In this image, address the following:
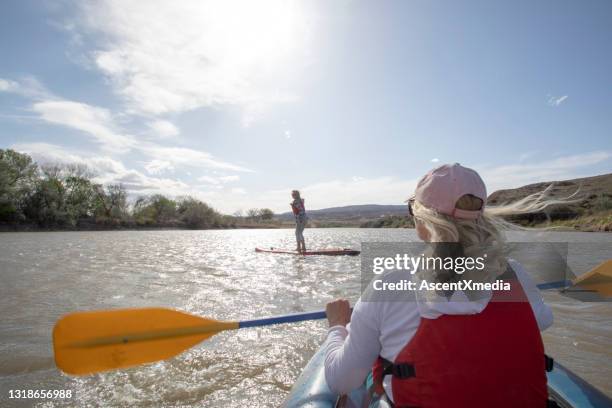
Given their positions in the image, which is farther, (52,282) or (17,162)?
(17,162)

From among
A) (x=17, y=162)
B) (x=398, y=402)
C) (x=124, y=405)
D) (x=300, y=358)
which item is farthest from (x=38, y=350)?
(x=17, y=162)

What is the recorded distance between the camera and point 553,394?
192 cm

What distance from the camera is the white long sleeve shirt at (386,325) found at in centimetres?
119

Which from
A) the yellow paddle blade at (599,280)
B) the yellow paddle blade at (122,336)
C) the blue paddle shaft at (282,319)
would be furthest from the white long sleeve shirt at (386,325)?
the yellow paddle blade at (599,280)

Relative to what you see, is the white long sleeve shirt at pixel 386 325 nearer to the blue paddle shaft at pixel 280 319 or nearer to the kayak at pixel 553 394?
the kayak at pixel 553 394

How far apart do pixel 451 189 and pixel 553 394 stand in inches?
57.8

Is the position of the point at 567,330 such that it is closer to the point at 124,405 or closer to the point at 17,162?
the point at 124,405

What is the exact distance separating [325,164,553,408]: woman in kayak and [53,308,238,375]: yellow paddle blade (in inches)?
65.4

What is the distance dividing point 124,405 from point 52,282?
205 inches

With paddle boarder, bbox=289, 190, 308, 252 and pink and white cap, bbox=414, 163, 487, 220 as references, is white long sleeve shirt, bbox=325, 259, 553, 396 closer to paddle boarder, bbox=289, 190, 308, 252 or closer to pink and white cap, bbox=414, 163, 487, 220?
pink and white cap, bbox=414, 163, 487, 220

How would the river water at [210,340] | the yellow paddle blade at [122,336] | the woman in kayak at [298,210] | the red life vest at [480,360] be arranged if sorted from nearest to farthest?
the red life vest at [480,360] → the yellow paddle blade at [122,336] → the river water at [210,340] → the woman in kayak at [298,210]

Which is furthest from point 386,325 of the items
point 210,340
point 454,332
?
point 210,340

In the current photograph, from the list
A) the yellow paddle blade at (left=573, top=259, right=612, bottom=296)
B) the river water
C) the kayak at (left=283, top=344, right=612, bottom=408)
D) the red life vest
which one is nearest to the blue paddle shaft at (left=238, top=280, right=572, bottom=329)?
the river water

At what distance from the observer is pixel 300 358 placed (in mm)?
3307
